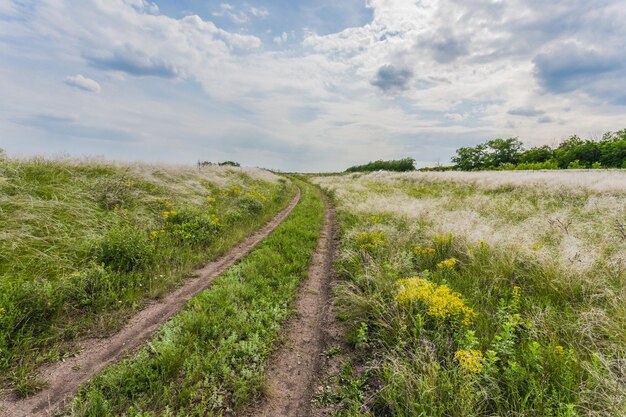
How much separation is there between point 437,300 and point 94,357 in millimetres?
5192

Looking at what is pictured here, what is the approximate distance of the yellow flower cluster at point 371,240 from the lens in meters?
7.82

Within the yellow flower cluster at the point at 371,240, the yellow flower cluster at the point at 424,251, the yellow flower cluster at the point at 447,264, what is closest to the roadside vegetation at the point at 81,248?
the yellow flower cluster at the point at 371,240

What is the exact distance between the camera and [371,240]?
8391 mm

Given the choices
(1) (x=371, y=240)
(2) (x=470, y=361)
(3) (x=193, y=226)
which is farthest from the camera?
(3) (x=193, y=226)

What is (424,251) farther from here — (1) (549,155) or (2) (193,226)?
(1) (549,155)

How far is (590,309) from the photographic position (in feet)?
13.7

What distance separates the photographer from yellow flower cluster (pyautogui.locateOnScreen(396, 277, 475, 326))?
4.01 meters

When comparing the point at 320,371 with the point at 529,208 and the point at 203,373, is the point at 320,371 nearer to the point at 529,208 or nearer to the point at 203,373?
the point at 203,373

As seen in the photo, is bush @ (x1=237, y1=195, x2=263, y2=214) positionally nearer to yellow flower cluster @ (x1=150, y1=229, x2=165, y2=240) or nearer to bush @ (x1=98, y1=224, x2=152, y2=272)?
yellow flower cluster @ (x1=150, y1=229, x2=165, y2=240)

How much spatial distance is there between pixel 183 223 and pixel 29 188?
483cm

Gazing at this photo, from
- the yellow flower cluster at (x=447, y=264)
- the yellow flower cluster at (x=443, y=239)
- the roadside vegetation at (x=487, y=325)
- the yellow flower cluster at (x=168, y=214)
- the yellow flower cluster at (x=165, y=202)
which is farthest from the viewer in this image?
the yellow flower cluster at (x=165, y=202)

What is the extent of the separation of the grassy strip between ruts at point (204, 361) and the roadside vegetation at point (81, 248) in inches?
44.2

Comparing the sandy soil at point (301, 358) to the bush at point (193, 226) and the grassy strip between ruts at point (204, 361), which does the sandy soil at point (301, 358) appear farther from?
the bush at point (193, 226)

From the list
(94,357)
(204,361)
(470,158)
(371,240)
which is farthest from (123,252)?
(470,158)
